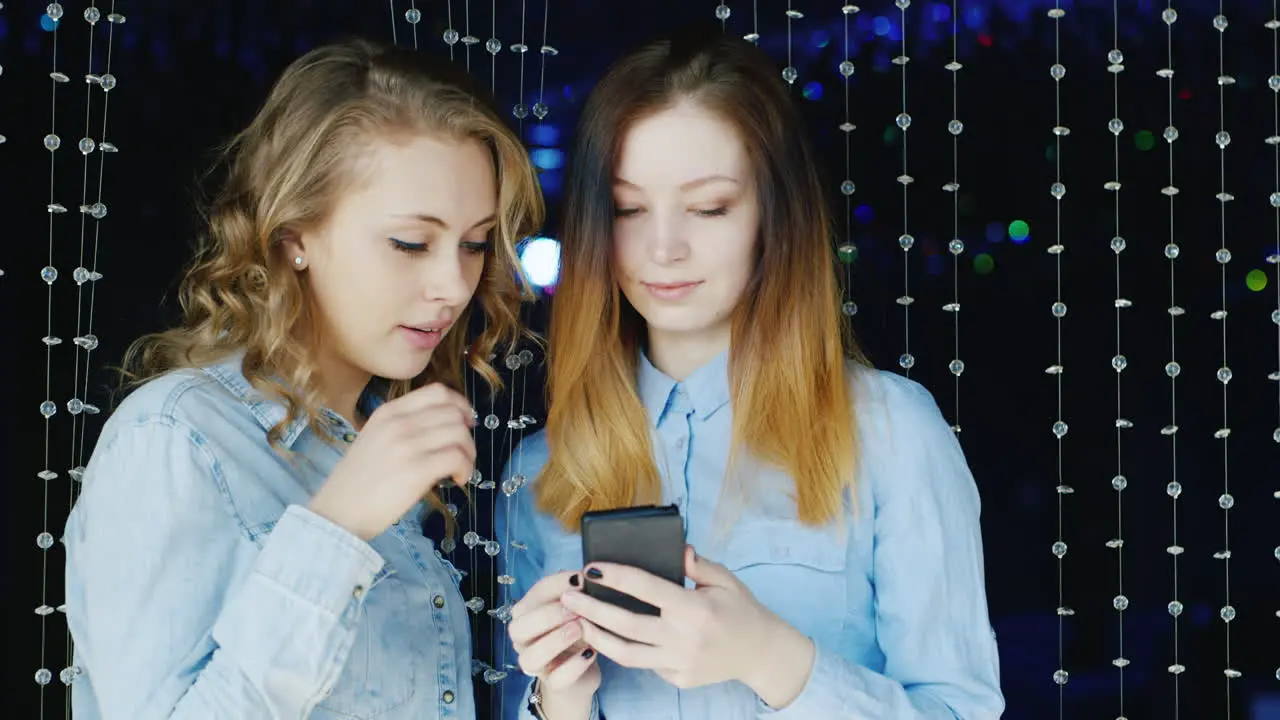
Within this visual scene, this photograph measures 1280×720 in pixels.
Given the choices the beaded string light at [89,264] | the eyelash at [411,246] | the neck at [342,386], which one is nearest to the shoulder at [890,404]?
the eyelash at [411,246]

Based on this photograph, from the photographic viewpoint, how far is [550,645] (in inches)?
50.4

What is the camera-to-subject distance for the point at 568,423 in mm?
1636

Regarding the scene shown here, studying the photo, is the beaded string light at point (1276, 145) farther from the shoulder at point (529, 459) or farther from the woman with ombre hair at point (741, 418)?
the shoulder at point (529, 459)

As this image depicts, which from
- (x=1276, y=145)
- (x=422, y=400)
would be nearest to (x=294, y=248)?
(x=422, y=400)

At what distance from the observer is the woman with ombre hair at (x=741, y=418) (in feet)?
4.76

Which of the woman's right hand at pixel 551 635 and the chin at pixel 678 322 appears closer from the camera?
the woman's right hand at pixel 551 635

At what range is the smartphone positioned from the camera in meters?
1.21

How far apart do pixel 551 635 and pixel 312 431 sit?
365mm

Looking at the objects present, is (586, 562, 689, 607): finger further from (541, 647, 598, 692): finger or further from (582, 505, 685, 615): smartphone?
(541, 647, 598, 692): finger

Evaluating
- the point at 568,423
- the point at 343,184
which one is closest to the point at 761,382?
the point at 568,423

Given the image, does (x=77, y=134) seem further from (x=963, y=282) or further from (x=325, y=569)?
(x=963, y=282)

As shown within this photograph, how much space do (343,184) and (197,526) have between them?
15.8 inches

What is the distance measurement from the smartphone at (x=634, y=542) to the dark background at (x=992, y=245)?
0.70 m

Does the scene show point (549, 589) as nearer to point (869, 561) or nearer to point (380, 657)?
point (380, 657)
